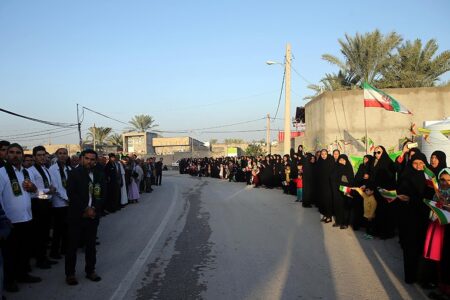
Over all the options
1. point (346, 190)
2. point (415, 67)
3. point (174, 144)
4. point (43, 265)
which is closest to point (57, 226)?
point (43, 265)

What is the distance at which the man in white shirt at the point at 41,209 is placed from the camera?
6.67 metres

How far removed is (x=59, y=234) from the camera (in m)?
7.33

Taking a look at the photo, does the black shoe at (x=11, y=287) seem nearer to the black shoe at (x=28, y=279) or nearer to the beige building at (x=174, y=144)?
the black shoe at (x=28, y=279)

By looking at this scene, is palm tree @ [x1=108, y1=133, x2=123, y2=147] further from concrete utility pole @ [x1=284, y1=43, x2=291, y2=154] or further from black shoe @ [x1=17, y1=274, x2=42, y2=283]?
black shoe @ [x1=17, y1=274, x2=42, y2=283]

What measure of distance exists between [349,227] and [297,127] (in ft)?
94.9

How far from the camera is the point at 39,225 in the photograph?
22.3ft

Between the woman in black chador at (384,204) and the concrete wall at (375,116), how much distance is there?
1453 cm

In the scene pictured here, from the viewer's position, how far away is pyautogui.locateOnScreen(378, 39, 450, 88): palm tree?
25703 millimetres

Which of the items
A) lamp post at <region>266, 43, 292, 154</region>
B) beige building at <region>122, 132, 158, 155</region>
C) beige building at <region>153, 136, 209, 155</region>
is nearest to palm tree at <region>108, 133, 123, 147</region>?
beige building at <region>122, 132, 158, 155</region>

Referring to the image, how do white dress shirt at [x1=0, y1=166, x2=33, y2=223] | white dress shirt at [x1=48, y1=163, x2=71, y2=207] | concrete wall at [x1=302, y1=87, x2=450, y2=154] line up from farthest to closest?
1. concrete wall at [x1=302, y1=87, x2=450, y2=154]
2. white dress shirt at [x1=48, y1=163, x2=71, y2=207]
3. white dress shirt at [x1=0, y1=166, x2=33, y2=223]

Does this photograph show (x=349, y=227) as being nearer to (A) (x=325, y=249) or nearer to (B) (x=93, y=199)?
(A) (x=325, y=249)

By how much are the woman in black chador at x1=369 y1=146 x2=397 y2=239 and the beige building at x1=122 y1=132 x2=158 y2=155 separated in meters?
61.8

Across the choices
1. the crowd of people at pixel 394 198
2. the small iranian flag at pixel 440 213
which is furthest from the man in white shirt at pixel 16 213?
the small iranian flag at pixel 440 213

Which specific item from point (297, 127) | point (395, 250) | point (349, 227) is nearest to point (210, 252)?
point (395, 250)
